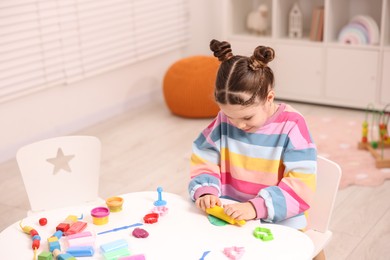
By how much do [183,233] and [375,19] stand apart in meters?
3.12

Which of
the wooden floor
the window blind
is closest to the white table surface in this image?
the wooden floor

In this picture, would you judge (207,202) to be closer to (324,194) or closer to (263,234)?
(263,234)

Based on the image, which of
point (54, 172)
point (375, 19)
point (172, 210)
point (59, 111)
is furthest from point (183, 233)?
point (375, 19)

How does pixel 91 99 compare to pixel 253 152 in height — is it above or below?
below

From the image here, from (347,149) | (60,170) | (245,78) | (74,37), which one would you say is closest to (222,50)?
(245,78)

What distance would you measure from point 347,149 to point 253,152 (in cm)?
178

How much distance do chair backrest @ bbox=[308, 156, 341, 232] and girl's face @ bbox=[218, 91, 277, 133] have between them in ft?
0.70

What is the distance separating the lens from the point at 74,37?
3.60 m

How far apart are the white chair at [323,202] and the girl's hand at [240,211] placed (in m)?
0.29

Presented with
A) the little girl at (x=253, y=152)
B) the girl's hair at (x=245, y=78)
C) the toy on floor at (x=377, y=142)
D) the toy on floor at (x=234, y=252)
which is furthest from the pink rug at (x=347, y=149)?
the toy on floor at (x=234, y=252)

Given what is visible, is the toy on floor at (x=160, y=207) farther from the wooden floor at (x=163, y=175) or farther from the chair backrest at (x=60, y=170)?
the wooden floor at (x=163, y=175)

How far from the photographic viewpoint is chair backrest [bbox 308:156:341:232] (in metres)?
1.65

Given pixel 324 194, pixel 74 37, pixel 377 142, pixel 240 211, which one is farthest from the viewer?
pixel 74 37

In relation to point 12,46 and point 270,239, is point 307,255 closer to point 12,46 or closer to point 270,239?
point 270,239
